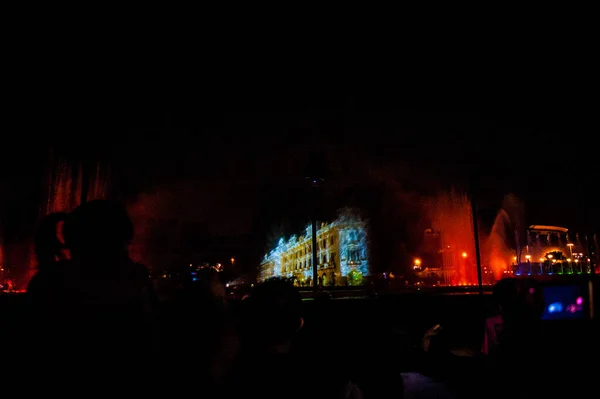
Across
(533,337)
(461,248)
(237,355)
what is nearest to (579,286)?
(533,337)

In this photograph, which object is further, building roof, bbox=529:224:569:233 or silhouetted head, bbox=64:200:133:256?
building roof, bbox=529:224:569:233

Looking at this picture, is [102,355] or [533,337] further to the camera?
[533,337]

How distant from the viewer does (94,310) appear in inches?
83.5

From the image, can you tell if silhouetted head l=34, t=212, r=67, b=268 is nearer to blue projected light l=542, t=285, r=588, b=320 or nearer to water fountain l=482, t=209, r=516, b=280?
blue projected light l=542, t=285, r=588, b=320

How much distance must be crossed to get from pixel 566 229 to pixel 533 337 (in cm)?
8887

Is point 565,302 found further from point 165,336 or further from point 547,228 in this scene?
point 547,228

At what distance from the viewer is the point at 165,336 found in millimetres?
2621

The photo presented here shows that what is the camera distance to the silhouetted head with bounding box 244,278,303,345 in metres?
2.90

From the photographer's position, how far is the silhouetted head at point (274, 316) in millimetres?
2898

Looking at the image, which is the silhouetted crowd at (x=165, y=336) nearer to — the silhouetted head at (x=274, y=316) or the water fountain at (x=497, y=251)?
the silhouetted head at (x=274, y=316)

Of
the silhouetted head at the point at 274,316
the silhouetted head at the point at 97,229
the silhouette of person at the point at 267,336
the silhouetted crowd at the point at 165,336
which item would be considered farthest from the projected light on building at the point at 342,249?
the silhouetted head at the point at 97,229

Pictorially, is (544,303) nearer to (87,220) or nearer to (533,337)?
(533,337)

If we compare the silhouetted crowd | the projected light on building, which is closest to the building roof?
the projected light on building

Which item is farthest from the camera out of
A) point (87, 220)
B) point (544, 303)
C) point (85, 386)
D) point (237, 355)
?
point (544, 303)
